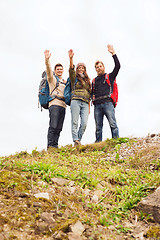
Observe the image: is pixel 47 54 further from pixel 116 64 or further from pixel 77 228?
pixel 77 228

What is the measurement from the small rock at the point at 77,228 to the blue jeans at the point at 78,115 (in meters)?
5.30

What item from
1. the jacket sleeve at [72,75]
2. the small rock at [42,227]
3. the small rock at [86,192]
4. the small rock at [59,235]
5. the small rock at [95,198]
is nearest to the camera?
the small rock at [59,235]

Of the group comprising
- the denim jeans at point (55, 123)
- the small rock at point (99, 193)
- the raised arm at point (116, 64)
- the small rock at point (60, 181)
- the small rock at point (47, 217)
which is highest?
the raised arm at point (116, 64)

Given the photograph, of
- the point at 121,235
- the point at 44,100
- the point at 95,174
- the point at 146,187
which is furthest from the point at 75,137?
the point at 121,235

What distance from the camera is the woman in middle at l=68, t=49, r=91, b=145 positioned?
27.2ft

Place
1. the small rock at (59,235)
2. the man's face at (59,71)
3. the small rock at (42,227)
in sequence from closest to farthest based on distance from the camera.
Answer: the small rock at (59,235) → the small rock at (42,227) → the man's face at (59,71)

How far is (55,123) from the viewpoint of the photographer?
27.6 feet

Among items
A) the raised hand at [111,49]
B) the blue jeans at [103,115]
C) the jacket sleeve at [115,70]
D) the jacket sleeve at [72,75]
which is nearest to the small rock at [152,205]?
the blue jeans at [103,115]

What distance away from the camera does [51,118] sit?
27.6ft

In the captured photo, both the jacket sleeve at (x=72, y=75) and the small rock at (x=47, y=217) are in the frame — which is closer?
the small rock at (x=47, y=217)

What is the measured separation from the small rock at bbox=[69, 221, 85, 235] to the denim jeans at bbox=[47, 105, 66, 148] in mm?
5506

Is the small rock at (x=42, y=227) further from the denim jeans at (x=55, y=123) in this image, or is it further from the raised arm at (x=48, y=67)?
the raised arm at (x=48, y=67)

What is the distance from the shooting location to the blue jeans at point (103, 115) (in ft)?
28.0

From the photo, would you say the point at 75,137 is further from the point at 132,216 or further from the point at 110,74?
the point at 132,216
